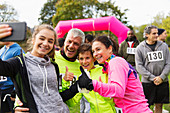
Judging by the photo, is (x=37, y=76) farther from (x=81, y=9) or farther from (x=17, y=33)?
(x=81, y=9)

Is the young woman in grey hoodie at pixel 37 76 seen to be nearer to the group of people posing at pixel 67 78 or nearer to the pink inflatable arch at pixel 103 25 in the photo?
the group of people posing at pixel 67 78

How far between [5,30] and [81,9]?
23305 mm

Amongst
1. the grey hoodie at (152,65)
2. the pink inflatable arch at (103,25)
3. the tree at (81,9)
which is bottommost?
the grey hoodie at (152,65)

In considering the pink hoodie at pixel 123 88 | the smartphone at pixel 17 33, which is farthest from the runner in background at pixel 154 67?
the smartphone at pixel 17 33

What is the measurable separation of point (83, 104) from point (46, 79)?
1.36m

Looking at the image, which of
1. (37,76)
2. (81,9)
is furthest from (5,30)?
(81,9)

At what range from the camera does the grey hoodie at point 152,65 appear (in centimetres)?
405

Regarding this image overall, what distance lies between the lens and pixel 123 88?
1.73 m

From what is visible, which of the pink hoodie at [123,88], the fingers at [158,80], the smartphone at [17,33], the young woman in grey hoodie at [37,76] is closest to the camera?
the smartphone at [17,33]

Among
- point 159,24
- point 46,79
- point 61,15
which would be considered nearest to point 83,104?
point 46,79

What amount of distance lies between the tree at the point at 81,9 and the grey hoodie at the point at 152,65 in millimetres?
19509

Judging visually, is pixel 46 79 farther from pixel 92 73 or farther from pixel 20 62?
pixel 92 73

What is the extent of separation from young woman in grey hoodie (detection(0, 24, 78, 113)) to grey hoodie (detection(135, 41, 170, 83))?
9.47 feet

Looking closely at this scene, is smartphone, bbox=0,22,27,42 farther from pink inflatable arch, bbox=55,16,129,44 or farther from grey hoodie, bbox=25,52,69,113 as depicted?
pink inflatable arch, bbox=55,16,129,44
